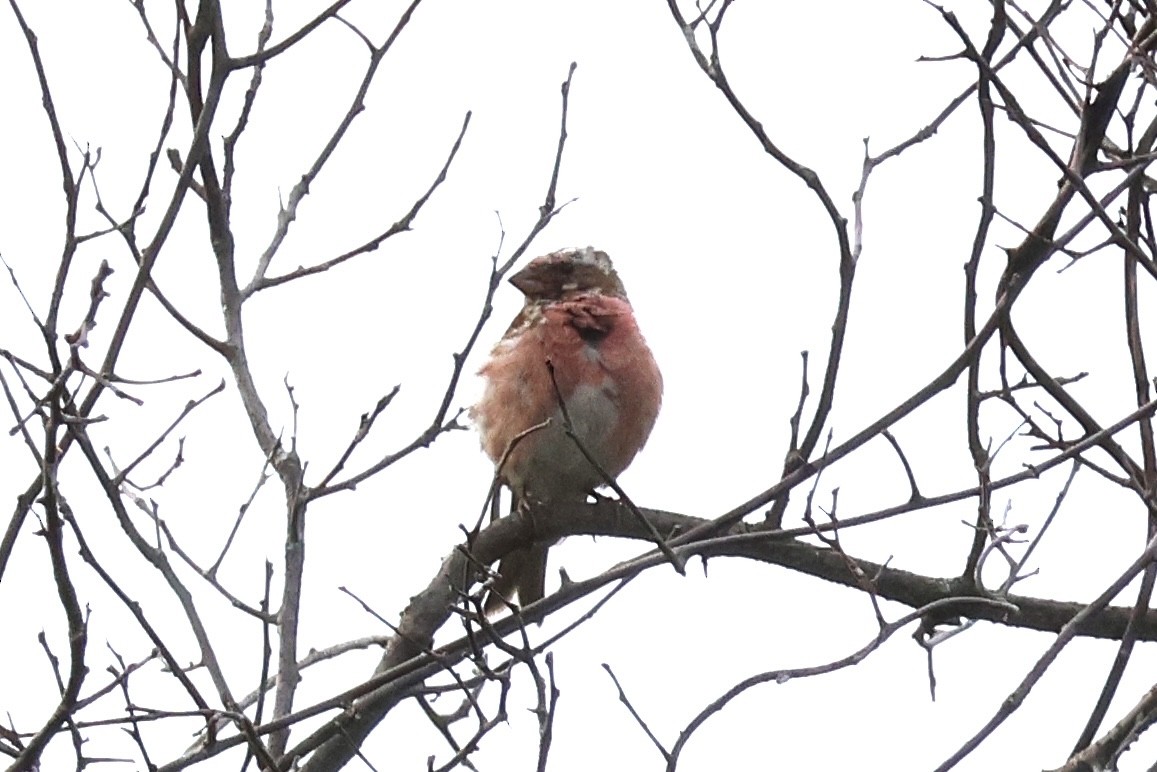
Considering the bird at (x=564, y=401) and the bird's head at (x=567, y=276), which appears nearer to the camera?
the bird at (x=564, y=401)

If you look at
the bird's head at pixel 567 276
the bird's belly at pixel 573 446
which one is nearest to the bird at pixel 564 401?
the bird's belly at pixel 573 446

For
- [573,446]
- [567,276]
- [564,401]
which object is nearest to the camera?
[564,401]

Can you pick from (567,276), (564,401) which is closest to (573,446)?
(564,401)

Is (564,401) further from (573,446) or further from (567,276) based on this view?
(567,276)

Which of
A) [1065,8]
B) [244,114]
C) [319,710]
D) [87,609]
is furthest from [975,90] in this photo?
[87,609]

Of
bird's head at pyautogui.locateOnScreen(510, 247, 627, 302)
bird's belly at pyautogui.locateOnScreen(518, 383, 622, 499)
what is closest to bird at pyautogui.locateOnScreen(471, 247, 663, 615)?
bird's belly at pyautogui.locateOnScreen(518, 383, 622, 499)

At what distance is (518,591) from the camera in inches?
250

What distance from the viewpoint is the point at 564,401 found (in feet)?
18.8

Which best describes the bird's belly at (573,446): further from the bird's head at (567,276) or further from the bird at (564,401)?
the bird's head at (567,276)

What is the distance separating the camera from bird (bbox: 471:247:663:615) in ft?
19.5

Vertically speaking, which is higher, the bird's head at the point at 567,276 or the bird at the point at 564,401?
the bird's head at the point at 567,276

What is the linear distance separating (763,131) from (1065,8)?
3.02 feet

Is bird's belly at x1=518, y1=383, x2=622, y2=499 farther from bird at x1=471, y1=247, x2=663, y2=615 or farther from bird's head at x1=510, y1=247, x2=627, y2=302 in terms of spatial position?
bird's head at x1=510, y1=247, x2=627, y2=302

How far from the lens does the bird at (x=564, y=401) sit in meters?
5.95
